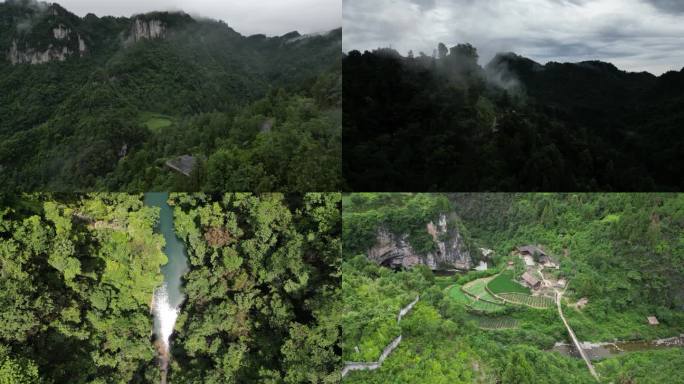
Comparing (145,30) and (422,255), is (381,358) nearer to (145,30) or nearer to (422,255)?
(422,255)

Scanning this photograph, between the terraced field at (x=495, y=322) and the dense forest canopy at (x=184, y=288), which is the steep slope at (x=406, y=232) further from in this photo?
the terraced field at (x=495, y=322)

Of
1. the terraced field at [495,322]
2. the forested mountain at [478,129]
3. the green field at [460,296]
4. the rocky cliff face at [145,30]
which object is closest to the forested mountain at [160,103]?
the rocky cliff face at [145,30]

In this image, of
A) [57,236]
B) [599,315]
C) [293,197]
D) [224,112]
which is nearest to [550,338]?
[599,315]

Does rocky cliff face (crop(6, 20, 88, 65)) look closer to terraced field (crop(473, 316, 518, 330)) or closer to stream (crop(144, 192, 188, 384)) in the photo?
stream (crop(144, 192, 188, 384))

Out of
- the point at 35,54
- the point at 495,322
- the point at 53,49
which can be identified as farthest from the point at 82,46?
the point at 495,322

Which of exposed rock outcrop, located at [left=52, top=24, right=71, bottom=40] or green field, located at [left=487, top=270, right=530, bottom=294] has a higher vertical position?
exposed rock outcrop, located at [left=52, top=24, right=71, bottom=40]

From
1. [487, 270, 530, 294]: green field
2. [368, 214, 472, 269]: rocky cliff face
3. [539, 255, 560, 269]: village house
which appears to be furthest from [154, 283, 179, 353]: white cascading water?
[539, 255, 560, 269]: village house
